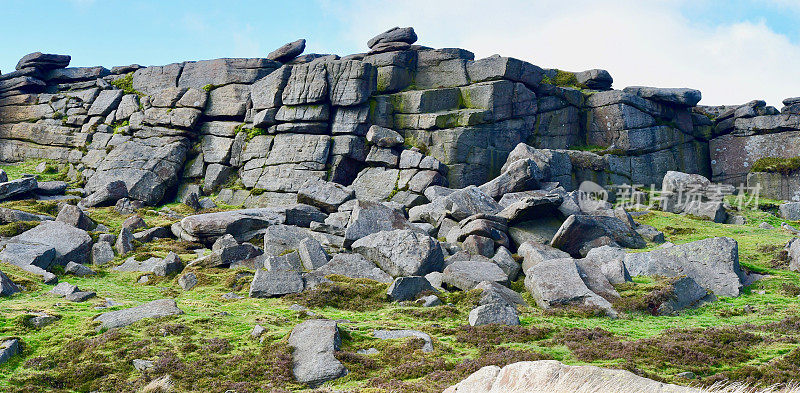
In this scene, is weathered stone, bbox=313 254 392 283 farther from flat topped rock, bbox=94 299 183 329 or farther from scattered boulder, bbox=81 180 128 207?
scattered boulder, bbox=81 180 128 207

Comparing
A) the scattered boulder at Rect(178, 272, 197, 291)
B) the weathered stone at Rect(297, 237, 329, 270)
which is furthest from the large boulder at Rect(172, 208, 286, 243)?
the scattered boulder at Rect(178, 272, 197, 291)

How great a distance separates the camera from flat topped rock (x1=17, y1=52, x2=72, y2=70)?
210 feet

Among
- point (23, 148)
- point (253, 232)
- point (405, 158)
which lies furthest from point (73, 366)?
point (23, 148)

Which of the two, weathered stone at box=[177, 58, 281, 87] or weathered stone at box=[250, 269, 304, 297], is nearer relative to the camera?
weathered stone at box=[250, 269, 304, 297]

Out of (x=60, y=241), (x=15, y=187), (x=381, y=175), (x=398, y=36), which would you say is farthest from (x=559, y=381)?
(x=398, y=36)

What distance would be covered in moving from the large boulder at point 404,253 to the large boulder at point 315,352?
8710mm

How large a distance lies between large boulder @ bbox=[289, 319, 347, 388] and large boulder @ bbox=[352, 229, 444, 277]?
871cm

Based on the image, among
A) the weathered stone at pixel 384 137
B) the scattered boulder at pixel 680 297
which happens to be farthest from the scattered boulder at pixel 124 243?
the scattered boulder at pixel 680 297

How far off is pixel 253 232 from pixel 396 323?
16.3m

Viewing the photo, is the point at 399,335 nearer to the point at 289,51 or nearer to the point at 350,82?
the point at 350,82

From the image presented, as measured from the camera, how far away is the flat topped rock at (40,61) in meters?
64.1

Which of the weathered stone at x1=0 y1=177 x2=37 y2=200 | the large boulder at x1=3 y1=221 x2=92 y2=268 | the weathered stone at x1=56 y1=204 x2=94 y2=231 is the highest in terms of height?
the weathered stone at x1=0 y1=177 x2=37 y2=200

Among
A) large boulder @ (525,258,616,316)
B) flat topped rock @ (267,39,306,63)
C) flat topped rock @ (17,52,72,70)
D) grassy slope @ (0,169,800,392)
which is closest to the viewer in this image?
grassy slope @ (0,169,800,392)

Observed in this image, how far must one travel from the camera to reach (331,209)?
38750 millimetres
